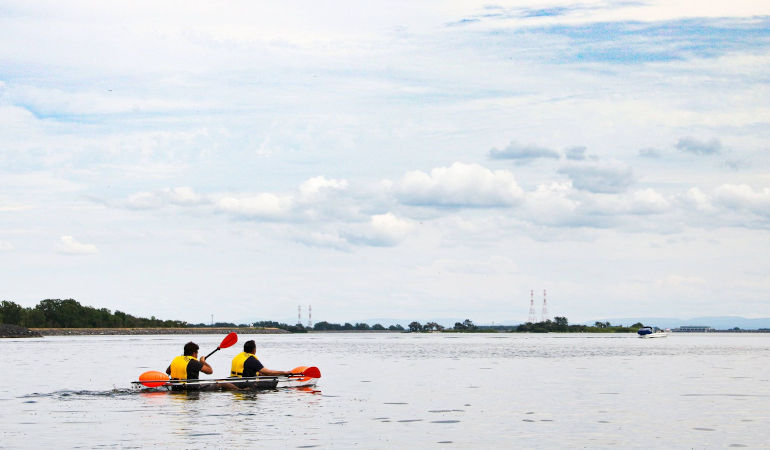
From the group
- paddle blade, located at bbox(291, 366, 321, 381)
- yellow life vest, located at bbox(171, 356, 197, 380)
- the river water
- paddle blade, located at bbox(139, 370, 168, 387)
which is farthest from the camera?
paddle blade, located at bbox(291, 366, 321, 381)

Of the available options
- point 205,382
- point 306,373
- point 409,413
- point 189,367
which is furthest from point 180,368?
point 409,413

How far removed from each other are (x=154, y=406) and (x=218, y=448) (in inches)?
518

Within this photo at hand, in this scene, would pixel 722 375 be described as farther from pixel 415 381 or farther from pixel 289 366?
pixel 289 366

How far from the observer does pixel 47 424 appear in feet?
109

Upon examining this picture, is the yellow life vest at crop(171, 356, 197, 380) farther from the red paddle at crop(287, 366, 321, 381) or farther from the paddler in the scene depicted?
the red paddle at crop(287, 366, 321, 381)

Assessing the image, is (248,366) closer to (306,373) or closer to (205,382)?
(205,382)

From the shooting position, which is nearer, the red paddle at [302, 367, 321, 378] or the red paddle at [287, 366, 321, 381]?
the red paddle at [287, 366, 321, 381]

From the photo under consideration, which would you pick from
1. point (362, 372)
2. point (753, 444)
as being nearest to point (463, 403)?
point (753, 444)

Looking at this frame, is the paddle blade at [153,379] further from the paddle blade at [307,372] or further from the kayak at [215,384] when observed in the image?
the paddle blade at [307,372]

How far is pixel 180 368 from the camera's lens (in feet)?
149

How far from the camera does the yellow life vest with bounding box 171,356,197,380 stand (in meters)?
45.1

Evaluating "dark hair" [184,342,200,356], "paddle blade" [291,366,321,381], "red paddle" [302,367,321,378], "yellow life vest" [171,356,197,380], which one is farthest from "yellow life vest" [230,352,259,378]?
"red paddle" [302,367,321,378]

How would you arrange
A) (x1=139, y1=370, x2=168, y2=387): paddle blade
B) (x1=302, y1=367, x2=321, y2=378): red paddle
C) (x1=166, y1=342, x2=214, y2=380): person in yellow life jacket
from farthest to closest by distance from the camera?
1. (x1=302, y1=367, x2=321, y2=378): red paddle
2. (x1=139, y1=370, x2=168, y2=387): paddle blade
3. (x1=166, y1=342, x2=214, y2=380): person in yellow life jacket

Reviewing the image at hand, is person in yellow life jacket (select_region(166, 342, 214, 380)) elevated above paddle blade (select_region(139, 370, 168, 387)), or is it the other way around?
person in yellow life jacket (select_region(166, 342, 214, 380))
